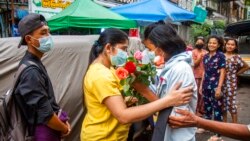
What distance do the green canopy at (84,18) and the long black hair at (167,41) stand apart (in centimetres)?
418

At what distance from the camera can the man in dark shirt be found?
2.10m

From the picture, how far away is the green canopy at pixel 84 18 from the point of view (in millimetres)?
6070

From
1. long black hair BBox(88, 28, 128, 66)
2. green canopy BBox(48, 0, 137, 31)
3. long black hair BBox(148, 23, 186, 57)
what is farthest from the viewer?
green canopy BBox(48, 0, 137, 31)

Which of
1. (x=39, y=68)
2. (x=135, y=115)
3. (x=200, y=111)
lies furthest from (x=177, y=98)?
(x=200, y=111)

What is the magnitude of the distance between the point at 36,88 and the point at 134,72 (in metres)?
0.68

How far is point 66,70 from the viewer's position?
3.76 m

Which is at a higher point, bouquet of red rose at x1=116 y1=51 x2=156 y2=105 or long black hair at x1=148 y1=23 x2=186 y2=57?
long black hair at x1=148 y1=23 x2=186 y2=57

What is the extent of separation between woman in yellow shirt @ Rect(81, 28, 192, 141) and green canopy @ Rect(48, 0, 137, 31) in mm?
3703

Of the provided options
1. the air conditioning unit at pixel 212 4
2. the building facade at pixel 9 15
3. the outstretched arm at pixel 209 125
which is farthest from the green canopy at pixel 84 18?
the air conditioning unit at pixel 212 4

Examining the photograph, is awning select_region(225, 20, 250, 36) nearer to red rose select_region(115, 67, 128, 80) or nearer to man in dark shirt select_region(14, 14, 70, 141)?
man in dark shirt select_region(14, 14, 70, 141)

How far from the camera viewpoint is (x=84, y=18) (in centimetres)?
622

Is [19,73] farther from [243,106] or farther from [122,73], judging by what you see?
[243,106]

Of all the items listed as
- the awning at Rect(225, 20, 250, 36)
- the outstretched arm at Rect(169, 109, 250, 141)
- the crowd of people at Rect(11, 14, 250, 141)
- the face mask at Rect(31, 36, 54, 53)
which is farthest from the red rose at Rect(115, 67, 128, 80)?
the awning at Rect(225, 20, 250, 36)

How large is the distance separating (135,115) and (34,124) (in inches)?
30.6
